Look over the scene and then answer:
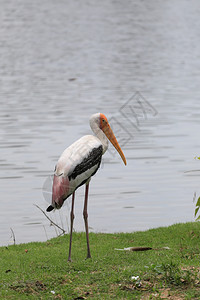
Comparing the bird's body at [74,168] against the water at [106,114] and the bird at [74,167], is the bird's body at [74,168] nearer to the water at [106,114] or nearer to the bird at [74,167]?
the bird at [74,167]

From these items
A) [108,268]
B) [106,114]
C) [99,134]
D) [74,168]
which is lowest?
[106,114]

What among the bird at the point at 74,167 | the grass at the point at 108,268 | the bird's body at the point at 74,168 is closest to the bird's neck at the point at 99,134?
the bird at the point at 74,167

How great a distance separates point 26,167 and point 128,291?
985 centimetres

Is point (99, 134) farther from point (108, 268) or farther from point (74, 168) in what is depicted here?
point (108, 268)

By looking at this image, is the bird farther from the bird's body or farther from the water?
the water

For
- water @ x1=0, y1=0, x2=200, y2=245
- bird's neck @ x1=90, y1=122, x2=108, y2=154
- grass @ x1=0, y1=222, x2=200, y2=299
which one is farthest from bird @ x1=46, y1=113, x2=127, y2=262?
water @ x1=0, y1=0, x2=200, y2=245

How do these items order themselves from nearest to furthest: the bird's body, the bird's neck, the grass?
the grass → the bird's body → the bird's neck

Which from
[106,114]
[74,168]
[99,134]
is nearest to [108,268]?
[74,168]

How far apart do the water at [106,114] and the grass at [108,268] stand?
1861 mm

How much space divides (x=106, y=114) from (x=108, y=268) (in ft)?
48.7

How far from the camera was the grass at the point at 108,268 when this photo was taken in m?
7.65

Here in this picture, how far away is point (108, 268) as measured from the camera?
28.3 ft

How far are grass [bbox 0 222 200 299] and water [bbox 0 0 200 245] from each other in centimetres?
186

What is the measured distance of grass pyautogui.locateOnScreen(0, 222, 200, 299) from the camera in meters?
7.65
